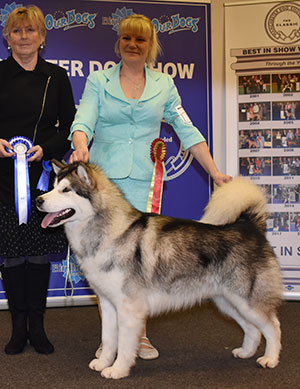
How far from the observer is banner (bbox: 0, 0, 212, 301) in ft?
12.7

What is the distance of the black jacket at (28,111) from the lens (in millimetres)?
2701

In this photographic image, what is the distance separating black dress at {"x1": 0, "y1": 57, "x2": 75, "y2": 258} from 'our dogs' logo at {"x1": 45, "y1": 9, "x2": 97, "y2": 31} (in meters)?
1.19

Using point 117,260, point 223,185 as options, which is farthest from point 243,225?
point 117,260

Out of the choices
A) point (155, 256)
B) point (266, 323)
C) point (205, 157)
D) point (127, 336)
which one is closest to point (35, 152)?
point (155, 256)

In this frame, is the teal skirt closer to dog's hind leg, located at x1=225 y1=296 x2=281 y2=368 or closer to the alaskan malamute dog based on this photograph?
the alaskan malamute dog

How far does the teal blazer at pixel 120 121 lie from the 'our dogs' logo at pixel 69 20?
1.33m

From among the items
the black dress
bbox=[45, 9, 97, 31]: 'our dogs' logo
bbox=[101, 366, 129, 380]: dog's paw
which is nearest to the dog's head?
the black dress

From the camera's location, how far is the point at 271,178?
4121 mm

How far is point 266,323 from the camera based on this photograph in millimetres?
2498

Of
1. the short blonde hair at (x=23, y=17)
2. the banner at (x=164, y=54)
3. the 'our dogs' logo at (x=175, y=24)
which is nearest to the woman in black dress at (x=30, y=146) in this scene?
the short blonde hair at (x=23, y=17)

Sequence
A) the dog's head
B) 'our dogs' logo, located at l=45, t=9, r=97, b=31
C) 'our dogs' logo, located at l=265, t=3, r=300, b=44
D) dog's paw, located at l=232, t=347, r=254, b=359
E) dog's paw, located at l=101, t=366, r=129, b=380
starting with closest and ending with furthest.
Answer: the dog's head → dog's paw, located at l=101, t=366, r=129, b=380 → dog's paw, located at l=232, t=347, r=254, b=359 → 'our dogs' logo, located at l=45, t=9, r=97, b=31 → 'our dogs' logo, located at l=265, t=3, r=300, b=44

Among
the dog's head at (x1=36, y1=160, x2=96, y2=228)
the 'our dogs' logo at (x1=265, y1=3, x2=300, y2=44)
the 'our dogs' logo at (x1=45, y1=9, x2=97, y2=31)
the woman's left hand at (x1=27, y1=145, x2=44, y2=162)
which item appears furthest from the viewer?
the 'our dogs' logo at (x1=265, y1=3, x2=300, y2=44)

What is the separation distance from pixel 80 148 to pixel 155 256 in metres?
0.69

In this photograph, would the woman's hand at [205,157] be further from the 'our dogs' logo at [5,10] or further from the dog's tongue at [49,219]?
the 'our dogs' logo at [5,10]
